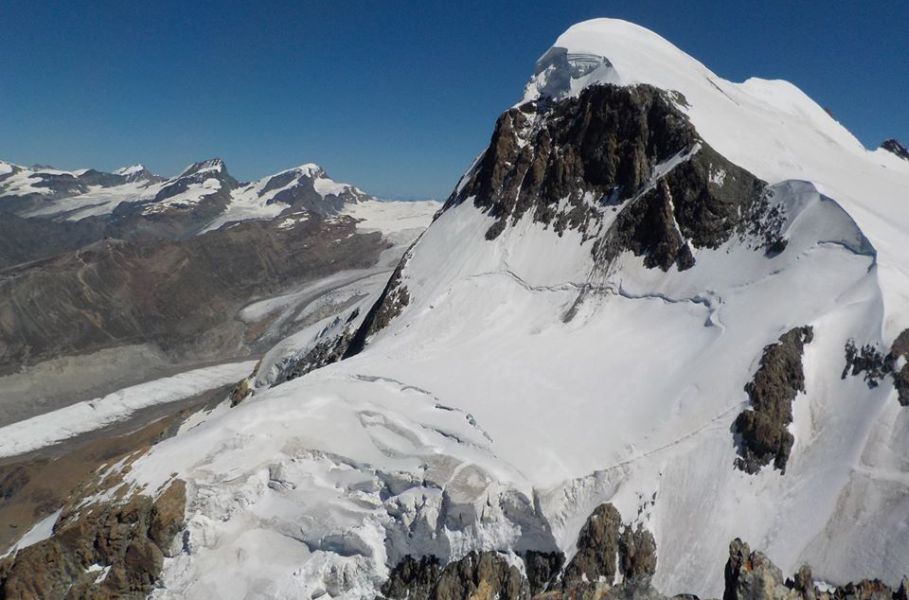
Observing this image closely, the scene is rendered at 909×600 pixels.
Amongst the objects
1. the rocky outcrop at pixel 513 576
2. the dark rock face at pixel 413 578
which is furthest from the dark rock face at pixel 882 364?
the dark rock face at pixel 413 578

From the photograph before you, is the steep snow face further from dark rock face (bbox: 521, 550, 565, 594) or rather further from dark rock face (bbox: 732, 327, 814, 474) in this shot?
dark rock face (bbox: 521, 550, 565, 594)

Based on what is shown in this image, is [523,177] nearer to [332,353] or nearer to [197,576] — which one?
[332,353]

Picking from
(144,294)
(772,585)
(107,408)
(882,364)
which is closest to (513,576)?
(772,585)

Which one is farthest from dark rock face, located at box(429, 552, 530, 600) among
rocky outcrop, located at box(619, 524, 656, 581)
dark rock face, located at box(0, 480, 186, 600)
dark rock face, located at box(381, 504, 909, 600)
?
dark rock face, located at box(0, 480, 186, 600)

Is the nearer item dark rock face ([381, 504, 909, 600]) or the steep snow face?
dark rock face ([381, 504, 909, 600])

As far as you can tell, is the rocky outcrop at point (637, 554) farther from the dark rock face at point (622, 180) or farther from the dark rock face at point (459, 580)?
the dark rock face at point (622, 180)

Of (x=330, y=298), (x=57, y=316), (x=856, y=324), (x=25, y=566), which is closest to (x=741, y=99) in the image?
(x=856, y=324)
